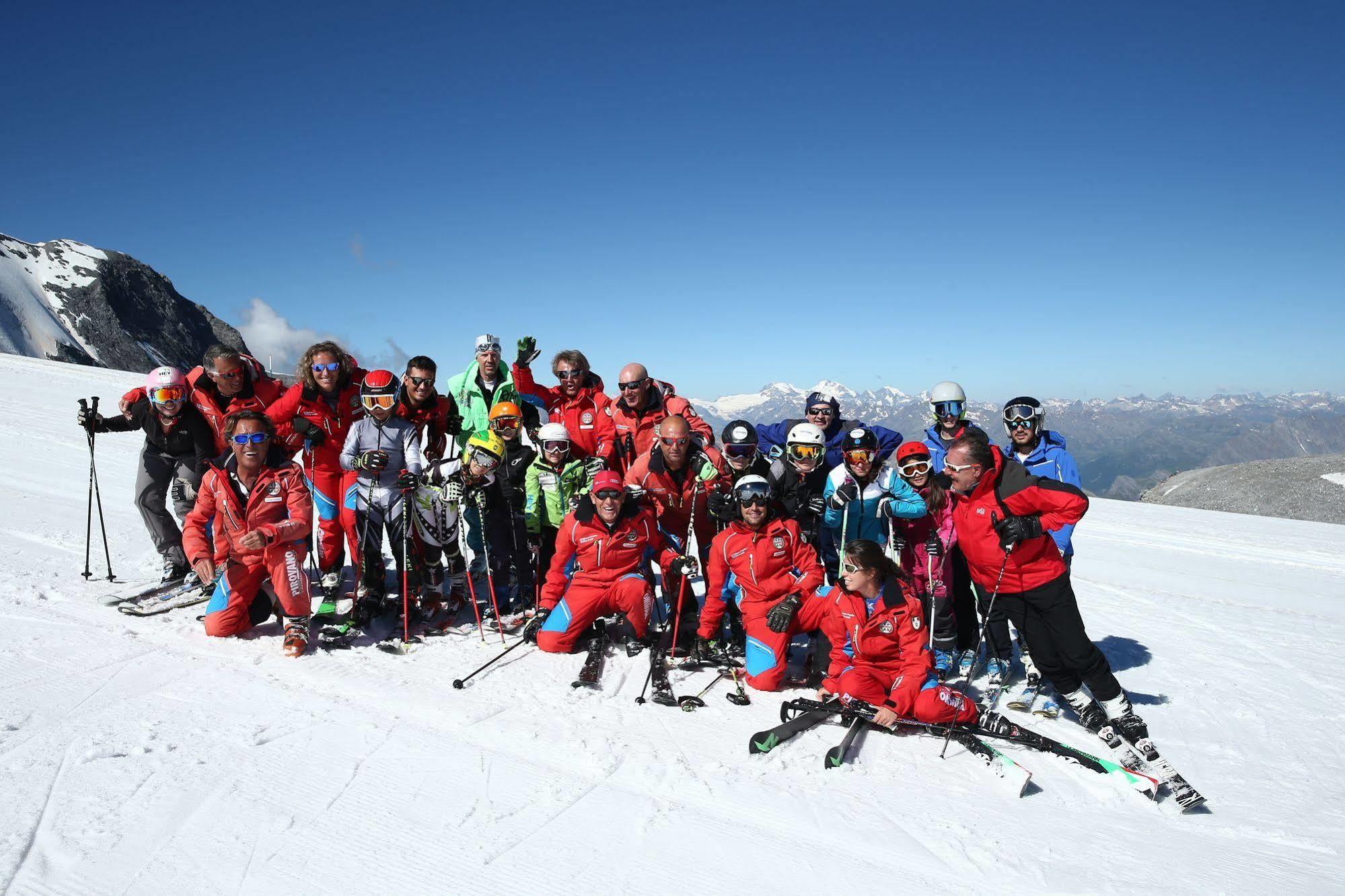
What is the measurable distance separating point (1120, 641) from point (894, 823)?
4.55 m

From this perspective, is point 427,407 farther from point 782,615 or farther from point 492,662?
point 782,615

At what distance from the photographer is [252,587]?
5.57 metres

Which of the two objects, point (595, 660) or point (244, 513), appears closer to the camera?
point (595, 660)

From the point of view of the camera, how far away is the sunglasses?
224 inches

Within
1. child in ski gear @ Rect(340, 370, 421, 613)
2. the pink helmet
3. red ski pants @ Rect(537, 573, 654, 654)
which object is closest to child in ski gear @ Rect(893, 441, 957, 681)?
red ski pants @ Rect(537, 573, 654, 654)

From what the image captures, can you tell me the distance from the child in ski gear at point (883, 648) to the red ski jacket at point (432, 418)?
4193mm

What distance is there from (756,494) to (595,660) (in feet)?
6.22

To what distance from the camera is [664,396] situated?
284 inches

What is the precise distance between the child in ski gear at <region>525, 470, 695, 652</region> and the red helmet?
6.52 feet

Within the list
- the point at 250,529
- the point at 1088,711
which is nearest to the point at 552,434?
the point at 250,529

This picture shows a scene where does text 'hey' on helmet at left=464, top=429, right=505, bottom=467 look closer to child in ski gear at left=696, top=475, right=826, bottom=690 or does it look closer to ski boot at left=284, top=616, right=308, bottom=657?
ski boot at left=284, top=616, right=308, bottom=657

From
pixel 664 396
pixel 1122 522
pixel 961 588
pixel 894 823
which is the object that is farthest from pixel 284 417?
pixel 1122 522

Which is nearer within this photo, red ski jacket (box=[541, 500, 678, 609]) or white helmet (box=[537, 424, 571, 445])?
red ski jacket (box=[541, 500, 678, 609])

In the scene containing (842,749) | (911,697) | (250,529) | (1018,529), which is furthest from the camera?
(250,529)
